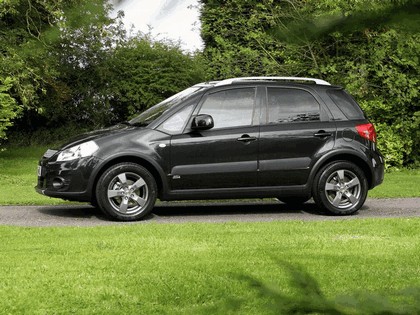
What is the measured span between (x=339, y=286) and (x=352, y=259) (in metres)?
1.24

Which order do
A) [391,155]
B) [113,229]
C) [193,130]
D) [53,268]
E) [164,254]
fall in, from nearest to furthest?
[53,268] → [164,254] → [113,229] → [193,130] → [391,155]

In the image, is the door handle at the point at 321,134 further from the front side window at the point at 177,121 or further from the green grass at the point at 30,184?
the green grass at the point at 30,184

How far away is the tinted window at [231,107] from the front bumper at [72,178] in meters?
1.64

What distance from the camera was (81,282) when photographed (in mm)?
6852

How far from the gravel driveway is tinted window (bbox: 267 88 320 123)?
52.7 inches

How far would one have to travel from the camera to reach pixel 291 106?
11812 millimetres

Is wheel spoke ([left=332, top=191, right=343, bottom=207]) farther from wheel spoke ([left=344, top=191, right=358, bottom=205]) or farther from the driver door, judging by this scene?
the driver door

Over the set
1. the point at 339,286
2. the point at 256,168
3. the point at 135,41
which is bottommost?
the point at 339,286

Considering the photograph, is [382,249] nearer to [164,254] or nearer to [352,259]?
[352,259]

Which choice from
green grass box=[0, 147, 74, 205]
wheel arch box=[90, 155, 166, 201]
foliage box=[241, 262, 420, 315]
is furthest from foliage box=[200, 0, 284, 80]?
foliage box=[241, 262, 420, 315]

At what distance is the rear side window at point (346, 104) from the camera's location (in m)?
12.0

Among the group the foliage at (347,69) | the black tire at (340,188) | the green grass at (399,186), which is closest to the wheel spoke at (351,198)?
the black tire at (340,188)

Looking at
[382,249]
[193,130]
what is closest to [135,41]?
[193,130]

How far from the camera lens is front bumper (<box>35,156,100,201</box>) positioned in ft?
36.6
